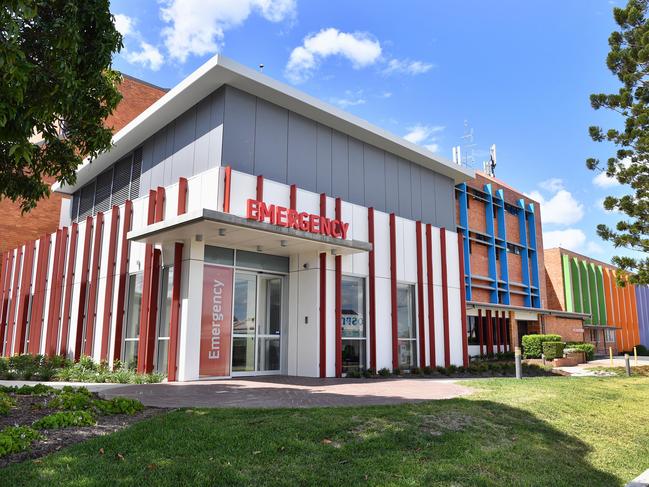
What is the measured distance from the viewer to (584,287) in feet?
155

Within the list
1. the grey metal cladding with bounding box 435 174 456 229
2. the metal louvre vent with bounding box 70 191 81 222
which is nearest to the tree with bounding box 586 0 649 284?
the grey metal cladding with bounding box 435 174 456 229

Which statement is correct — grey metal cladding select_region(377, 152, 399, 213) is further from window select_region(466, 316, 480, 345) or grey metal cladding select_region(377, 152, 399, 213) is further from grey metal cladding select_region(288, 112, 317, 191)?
window select_region(466, 316, 480, 345)

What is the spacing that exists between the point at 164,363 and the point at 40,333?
10.1 m

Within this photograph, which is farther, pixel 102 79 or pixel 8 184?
pixel 8 184

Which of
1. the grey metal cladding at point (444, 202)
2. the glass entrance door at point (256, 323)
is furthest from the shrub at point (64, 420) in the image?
the grey metal cladding at point (444, 202)

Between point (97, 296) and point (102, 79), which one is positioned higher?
point (102, 79)

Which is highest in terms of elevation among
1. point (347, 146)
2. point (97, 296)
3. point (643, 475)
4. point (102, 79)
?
point (347, 146)

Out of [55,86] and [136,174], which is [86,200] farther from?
[55,86]

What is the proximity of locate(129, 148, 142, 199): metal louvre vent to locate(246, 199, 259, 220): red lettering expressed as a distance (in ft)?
22.3

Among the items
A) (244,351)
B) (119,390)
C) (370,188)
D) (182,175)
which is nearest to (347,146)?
(370,188)

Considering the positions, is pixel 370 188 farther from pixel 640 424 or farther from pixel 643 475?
pixel 643 475

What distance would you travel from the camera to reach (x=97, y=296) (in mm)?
18016

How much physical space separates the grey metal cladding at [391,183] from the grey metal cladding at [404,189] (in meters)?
0.19

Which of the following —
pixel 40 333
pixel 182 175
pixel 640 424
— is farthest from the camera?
pixel 40 333
